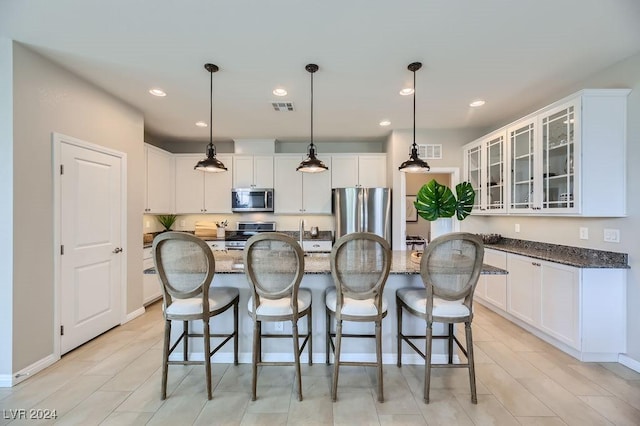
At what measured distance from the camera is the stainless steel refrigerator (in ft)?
14.2

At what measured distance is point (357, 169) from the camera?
479 centimetres

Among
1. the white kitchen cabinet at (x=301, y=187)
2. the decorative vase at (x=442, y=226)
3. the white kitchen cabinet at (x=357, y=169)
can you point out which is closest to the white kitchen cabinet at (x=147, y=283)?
the white kitchen cabinet at (x=301, y=187)

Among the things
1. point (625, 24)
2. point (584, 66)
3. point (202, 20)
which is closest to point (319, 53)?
point (202, 20)

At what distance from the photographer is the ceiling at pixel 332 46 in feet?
6.00

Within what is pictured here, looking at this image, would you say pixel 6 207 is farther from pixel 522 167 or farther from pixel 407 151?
pixel 522 167

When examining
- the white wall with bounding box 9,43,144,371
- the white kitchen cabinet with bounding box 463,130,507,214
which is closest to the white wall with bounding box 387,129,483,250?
the white kitchen cabinet with bounding box 463,130,507,214

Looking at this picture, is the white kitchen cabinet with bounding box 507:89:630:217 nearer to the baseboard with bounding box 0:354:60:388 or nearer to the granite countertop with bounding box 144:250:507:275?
the granite countertop with bounding box 144:250:507:275

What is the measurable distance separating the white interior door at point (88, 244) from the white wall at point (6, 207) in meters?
0.40

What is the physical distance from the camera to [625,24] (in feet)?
6.45

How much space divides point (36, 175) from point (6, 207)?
13.4 inches

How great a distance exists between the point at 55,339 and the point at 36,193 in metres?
1.34

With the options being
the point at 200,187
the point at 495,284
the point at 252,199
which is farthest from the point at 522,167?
the point at 200,187

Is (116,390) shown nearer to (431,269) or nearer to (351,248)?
(351,248)

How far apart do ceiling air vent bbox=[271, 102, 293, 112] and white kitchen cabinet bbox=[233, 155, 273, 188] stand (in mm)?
1387
